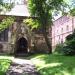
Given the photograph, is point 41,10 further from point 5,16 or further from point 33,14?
point 5,16

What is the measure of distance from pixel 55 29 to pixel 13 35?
26.1 m

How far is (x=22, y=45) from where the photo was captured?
44.2m

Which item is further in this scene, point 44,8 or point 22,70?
point 44,8

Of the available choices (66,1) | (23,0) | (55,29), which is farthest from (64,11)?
(55,29)

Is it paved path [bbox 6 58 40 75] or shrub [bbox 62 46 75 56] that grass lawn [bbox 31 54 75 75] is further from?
shrub [bbox 62 46 75 56]

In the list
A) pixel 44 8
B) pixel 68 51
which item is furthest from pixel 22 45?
pixel 68 51

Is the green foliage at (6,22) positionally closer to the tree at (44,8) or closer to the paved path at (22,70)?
the tree at (44,8)

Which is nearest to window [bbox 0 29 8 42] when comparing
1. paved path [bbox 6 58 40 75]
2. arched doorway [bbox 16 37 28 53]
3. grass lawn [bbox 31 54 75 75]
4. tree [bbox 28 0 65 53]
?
arched doorway [bbox 16 37 28 53]

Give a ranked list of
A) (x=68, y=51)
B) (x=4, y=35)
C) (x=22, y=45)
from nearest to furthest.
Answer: (x=68, y=51), (x=4, y=35), (x=22, y=45)

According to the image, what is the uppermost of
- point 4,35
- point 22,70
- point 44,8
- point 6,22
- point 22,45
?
point 44,8

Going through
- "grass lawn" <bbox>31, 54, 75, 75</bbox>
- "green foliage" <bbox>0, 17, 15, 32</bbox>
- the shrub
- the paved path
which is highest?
"green foliage" <bbox>0, 17, 15, 32</bbox>

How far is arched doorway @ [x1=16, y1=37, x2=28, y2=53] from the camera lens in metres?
43.0

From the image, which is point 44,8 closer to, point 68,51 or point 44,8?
point 44,8

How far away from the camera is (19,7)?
4597 cm
